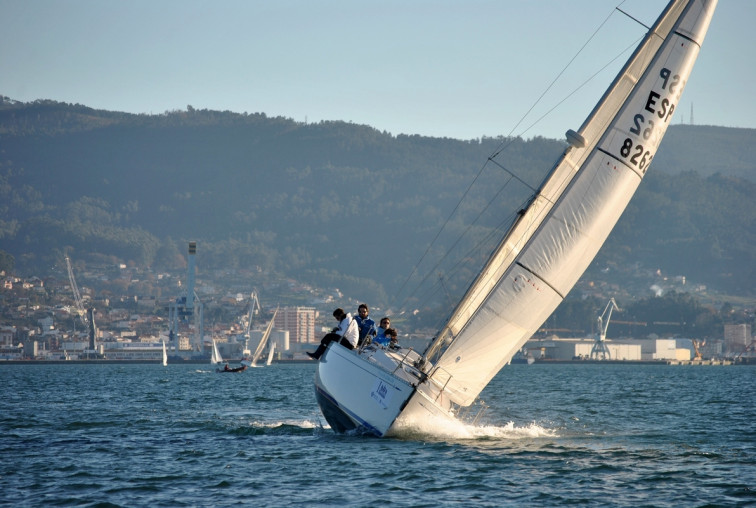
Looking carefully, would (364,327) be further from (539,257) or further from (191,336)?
(191,336)

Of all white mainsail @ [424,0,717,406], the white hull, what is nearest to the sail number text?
white mainsail @ [424,0,717,406]

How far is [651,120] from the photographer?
15.8 metres

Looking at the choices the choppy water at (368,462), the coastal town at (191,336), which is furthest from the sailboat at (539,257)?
the coastal town at (191,336)

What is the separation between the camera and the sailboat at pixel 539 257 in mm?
15148

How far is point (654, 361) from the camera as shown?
428 ft

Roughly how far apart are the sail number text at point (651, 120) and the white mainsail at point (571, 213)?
2cm

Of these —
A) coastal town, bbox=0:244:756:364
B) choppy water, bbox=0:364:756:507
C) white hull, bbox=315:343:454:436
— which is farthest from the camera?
coastal town, bbox=0:244:756:364

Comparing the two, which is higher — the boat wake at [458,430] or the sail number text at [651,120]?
the sail number text at [651,120]

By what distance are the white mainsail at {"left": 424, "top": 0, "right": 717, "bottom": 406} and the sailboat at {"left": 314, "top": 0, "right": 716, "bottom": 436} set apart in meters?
0.02

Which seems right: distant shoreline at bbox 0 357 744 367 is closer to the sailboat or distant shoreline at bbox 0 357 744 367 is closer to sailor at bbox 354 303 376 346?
sailor at bbox 354 303 376 346

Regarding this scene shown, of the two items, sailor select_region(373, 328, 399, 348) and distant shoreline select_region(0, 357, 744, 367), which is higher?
sailor select_region(373, 328, 399, 348)

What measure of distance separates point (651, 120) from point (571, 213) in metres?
1.94

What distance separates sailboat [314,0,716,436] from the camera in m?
15.1

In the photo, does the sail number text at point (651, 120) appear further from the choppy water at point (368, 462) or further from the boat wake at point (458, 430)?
the boat wake at point (458, 430)
